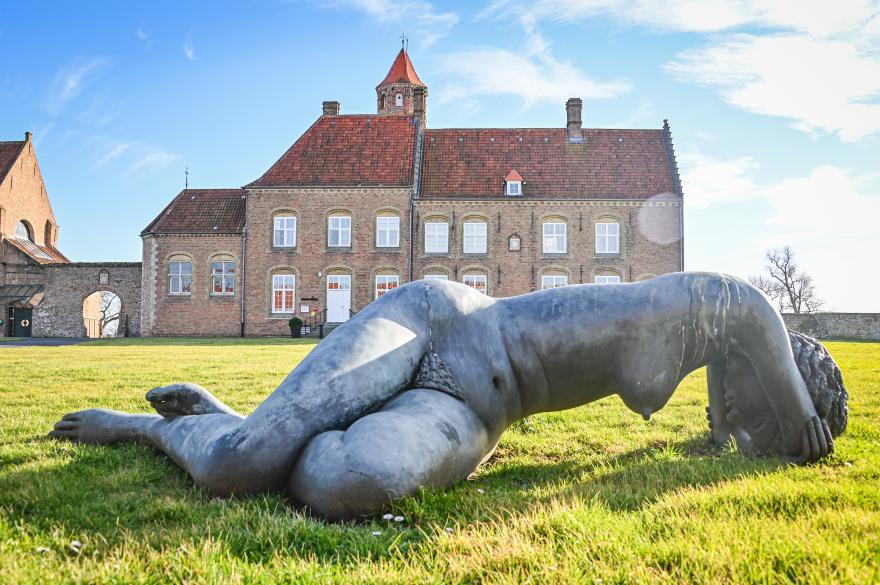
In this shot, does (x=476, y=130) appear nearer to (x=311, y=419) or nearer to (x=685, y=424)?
(x=685, y=424)

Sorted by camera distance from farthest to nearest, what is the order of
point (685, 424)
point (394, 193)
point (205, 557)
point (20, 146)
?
point (20, 146) → point (394, 193) → point (685, 424) → point (205, 557)

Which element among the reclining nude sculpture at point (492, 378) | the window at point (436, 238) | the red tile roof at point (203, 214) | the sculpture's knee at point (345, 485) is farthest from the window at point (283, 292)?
the sculpture's knee at point (345, 485)

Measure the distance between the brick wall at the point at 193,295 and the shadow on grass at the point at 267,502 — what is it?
2770 centimetres

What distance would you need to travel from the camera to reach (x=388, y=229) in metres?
30.1

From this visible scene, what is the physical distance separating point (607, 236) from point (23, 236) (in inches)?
1338

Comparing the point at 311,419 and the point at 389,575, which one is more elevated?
the point at 311,419

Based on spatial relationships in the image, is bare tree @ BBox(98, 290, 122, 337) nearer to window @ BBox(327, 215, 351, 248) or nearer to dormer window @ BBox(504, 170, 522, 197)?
window @ BBox(327, 215, 351, 248)

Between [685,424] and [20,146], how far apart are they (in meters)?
43.3

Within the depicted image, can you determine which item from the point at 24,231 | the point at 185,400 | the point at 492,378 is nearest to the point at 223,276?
the point at 24,231

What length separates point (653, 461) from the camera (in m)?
3.74

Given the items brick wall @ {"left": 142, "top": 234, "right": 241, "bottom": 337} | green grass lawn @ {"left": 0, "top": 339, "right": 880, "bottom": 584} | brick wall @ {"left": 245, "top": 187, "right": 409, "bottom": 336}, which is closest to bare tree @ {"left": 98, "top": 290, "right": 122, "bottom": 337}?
brick wall @ {"left": 142, "top": 234, "right": 241, "bottom": 337}

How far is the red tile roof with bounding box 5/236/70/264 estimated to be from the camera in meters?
34.0

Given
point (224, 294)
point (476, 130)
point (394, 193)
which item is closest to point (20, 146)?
point (224, 294)

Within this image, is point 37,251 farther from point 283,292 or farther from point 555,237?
point 555,237
